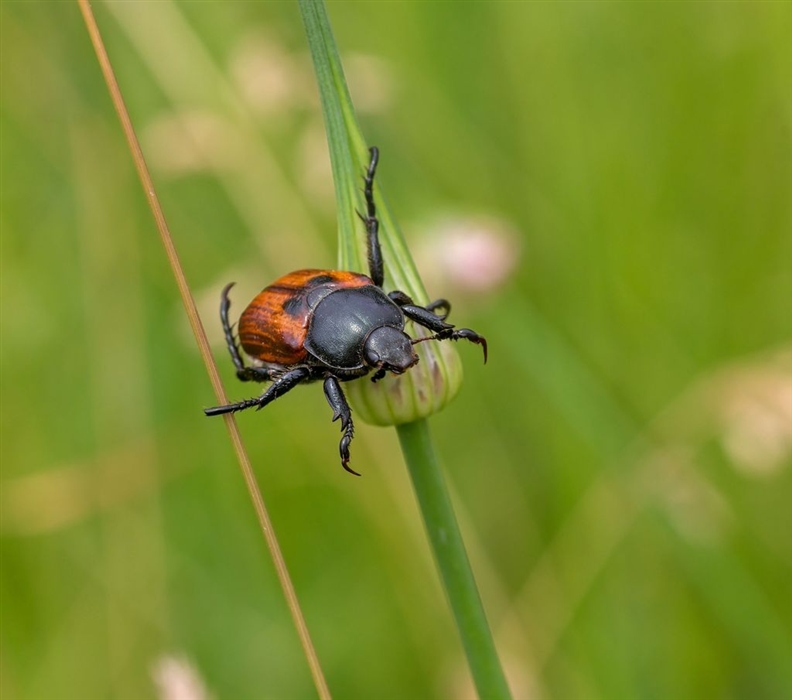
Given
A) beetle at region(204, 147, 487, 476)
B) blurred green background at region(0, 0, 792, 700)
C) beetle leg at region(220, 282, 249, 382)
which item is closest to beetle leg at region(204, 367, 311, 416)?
beetle at region(204, 147, 487, 476)

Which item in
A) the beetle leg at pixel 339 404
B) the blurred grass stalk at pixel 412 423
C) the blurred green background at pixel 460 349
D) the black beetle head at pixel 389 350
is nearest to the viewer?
the blurred grass stalk at pixel 412 423

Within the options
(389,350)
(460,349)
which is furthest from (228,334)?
(460,349)

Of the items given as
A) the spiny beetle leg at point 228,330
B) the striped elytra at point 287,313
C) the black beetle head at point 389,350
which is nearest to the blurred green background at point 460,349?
the spiny beetle leg at point 228,330

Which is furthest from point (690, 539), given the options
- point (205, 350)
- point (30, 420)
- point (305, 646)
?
point (30, 420)

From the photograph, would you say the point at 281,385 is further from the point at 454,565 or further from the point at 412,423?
the point at 454,565

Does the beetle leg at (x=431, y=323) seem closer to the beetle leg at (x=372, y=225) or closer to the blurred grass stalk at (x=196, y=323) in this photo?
the beetle leg at (x=372, y=225)

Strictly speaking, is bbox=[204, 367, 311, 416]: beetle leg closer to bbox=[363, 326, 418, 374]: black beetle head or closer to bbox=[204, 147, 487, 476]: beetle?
bbox=[204, 147, 487, 476]: beetle

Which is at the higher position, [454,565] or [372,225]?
[372,225]

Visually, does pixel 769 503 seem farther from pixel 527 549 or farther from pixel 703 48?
pixel 703 48
